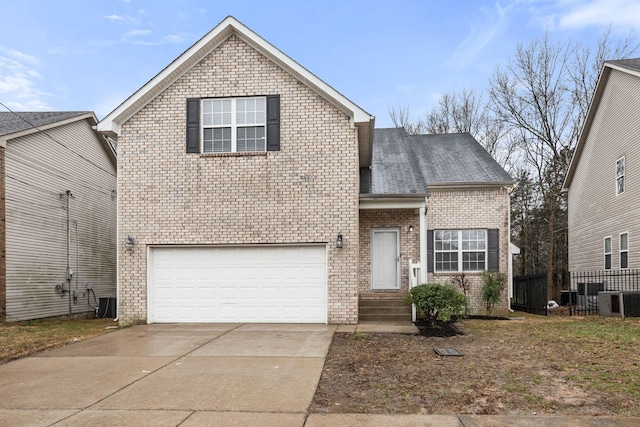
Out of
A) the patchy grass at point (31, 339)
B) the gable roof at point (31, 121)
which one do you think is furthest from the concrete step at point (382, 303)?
the gable roof at point (31, 121)

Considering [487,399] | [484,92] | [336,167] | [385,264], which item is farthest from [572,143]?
[487,399]

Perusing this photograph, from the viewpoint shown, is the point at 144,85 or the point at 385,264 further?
the point at 385,264

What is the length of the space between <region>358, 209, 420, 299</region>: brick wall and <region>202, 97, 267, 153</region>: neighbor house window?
397 cm

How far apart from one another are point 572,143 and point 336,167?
1977cm

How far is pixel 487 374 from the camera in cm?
612

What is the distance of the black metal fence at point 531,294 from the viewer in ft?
45.6

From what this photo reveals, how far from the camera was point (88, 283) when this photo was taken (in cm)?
1745

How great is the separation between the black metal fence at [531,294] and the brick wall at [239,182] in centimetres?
653

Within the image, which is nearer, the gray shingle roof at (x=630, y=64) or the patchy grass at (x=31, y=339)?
the patchy grass at (x=31, y=339)

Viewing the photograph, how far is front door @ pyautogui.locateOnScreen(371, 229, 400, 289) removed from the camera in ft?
44.5

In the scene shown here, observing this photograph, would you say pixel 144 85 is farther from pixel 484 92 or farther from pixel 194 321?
pixel 484 92

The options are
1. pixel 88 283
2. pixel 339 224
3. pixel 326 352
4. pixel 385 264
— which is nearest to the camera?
pixel 326 352

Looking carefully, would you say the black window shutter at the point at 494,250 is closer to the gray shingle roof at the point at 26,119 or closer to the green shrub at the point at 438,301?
the green shrub at the point at 438,301

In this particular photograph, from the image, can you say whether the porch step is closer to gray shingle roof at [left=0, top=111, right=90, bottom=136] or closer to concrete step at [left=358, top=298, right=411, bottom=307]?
concrete step at [left=358, top=298, right=411, bottom=307]
